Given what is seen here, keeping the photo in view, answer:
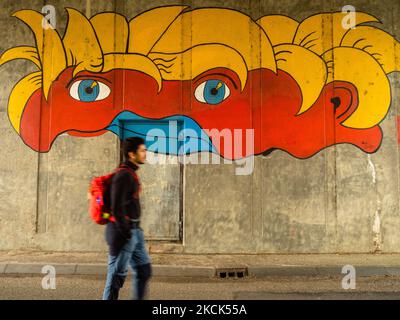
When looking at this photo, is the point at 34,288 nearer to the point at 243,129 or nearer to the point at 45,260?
the point at 45,260

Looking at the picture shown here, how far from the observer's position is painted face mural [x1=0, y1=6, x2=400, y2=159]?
31.4 feet

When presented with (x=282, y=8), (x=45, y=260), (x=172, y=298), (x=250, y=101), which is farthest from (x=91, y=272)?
(x=282, y=8)

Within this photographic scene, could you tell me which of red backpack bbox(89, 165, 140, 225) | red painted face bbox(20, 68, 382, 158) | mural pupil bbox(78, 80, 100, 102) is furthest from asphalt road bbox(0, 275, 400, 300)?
mural pupil bbox(78, 80, 100, 102)

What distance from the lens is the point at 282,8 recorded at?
31.7 feet

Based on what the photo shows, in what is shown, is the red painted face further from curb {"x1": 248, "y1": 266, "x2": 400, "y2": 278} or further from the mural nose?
curb {"x1": 248, "y1": 266, "x2": 400, "y2": 278}

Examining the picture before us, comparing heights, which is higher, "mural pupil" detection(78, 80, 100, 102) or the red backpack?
"mural pupil" detection(78, 80, 100, 102)

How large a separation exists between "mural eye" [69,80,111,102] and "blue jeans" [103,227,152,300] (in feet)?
17.4

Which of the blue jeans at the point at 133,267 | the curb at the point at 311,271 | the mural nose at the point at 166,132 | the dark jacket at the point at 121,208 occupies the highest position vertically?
the mural nose at the point at 166,132

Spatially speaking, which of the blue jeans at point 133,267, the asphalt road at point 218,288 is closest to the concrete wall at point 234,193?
the asphalt road at point 218,288

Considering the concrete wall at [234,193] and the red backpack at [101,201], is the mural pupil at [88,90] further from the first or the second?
the red backpack at [101,201]

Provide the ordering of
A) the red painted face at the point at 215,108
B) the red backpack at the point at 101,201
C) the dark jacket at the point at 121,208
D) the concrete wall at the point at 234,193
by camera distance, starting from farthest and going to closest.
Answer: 1. the red painted face at the point at 215,108
2. the concrete wall at the point at 234,193
3. the red backpack at the point at 101,201
4. the dark jacket at the point at 121,208

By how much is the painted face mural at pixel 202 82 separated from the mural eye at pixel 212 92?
20 millimetres

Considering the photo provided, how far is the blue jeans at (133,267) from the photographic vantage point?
15.6ft

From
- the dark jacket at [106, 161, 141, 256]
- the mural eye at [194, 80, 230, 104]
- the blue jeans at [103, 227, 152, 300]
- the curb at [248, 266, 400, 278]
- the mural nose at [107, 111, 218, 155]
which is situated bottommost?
the curb at [248, 266, 400, 278]
